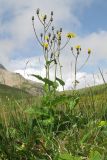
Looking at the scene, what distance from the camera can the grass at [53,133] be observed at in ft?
17.5

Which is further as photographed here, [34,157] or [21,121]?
[21,121]

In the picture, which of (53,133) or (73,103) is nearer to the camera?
(53,133)

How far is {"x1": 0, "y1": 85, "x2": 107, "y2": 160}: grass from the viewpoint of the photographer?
17.5ft

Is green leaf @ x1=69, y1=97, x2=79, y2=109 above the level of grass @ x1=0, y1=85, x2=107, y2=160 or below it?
above

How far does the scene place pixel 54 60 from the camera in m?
7.66

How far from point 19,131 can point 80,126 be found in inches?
41.2

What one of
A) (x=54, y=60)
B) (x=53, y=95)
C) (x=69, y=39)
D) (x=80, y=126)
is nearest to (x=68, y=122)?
(x=80, y=126)

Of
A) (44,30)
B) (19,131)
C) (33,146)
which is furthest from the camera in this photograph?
(44,30)

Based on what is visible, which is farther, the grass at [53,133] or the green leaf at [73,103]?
the green leaf at [73,103]

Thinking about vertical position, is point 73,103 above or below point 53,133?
above

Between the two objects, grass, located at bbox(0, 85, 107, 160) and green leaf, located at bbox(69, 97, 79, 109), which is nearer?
grass, located at bbox(0, 85, 107, 160)

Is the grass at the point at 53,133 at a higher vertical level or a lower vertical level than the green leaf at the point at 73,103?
lower

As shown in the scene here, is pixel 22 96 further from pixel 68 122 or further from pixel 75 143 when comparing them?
pixel 75 143

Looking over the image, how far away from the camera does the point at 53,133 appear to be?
19.6 ft
